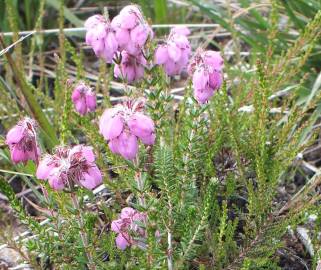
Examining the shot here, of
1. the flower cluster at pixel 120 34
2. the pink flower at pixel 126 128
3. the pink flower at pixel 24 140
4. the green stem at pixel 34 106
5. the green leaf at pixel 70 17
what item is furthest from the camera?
the green leaf at pixel 70 17

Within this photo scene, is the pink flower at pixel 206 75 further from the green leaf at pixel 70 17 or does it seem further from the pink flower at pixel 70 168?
the green leaf at pixel 70 17

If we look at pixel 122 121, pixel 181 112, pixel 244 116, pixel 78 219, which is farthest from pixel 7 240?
pixel 244 116

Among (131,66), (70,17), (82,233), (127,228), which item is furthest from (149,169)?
(70,17)

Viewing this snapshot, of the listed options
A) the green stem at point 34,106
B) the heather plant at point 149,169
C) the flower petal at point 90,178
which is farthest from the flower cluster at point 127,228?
the green stem at point 34,106

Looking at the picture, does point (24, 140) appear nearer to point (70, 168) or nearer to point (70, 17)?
point (70, 168)

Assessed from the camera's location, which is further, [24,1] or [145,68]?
[24,1]

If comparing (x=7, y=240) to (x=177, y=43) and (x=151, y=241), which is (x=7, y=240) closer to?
(x=151, y=241)
